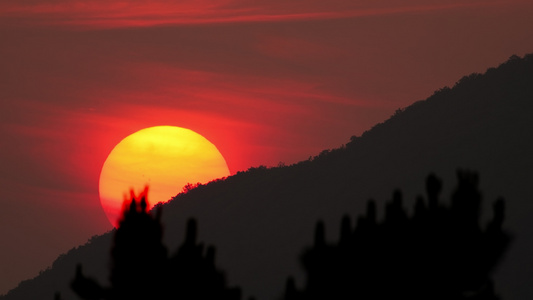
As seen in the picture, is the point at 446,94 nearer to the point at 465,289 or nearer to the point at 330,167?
the point at 330,167

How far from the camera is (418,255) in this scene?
25.4 meters

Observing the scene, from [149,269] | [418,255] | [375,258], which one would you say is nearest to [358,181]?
[418,255]

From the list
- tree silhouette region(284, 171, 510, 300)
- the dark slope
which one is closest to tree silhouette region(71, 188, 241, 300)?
tree silhouette region(284, 171, 510, 300)

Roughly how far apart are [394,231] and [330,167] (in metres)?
114

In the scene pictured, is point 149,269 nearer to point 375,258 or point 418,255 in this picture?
point 375,258

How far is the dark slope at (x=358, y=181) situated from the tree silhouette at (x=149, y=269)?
85.5 meters

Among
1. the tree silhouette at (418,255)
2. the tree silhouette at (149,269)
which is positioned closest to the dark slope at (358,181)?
the tree silhouette at (418,255)

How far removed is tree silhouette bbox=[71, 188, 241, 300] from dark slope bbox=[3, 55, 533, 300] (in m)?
85.5

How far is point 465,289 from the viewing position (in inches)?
990

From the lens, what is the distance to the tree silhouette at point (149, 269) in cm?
2372

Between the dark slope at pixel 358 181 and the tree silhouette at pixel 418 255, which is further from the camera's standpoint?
the dark slope at pixel 358 181

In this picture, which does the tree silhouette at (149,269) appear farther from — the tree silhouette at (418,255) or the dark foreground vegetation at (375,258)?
the tree silhouette at (418,255)

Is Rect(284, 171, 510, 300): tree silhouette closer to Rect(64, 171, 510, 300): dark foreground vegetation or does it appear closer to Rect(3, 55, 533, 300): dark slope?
Rect(64, 171, 510, 300): dark foreground vegetation

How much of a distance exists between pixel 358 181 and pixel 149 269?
108 meters
